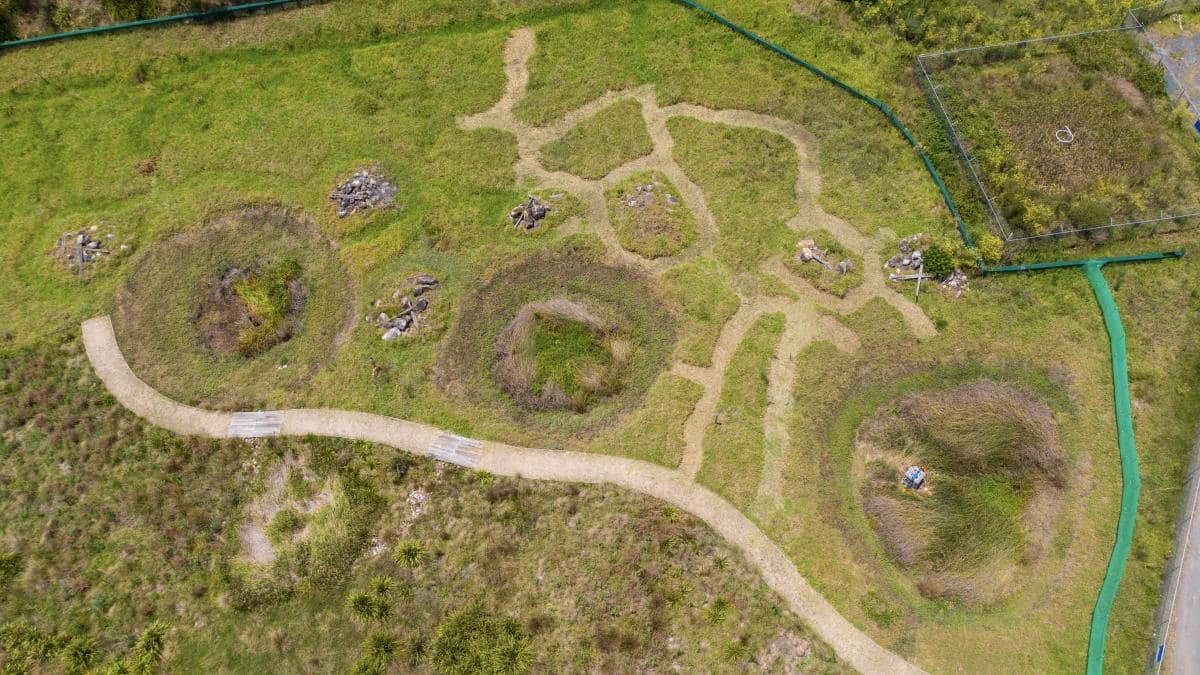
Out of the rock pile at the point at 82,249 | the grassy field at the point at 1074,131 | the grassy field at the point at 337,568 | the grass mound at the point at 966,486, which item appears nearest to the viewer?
the grassy field at the point at 337,568

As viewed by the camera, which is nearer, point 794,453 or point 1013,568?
point 1013,568

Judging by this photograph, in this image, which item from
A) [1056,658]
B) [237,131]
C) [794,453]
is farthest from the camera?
[237,131]

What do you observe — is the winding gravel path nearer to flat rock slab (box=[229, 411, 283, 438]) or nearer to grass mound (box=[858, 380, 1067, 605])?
flat rock slab (box=[229, 411, 283, 438])

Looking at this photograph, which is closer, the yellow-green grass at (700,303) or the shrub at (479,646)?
the shrub at (479,646)

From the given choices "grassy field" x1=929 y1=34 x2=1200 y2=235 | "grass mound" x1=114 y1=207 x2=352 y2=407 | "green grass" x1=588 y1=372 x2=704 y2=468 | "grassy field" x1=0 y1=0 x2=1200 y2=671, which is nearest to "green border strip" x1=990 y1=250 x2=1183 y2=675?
"grassy field" x1=0 y1=0 x2=1200 y2=671

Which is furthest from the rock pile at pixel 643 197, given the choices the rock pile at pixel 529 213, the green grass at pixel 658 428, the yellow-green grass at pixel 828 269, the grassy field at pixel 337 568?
→ the grassy field at pixel 337 568

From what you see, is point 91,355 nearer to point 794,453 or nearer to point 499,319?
point 499,319

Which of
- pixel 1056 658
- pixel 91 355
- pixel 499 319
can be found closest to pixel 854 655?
pixel 1056 658

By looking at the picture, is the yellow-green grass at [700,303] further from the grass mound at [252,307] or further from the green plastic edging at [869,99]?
the grass mound at [252,307]

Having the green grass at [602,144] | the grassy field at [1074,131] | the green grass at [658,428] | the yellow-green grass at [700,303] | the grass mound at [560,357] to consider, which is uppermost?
the grassy field at [1074,131]
